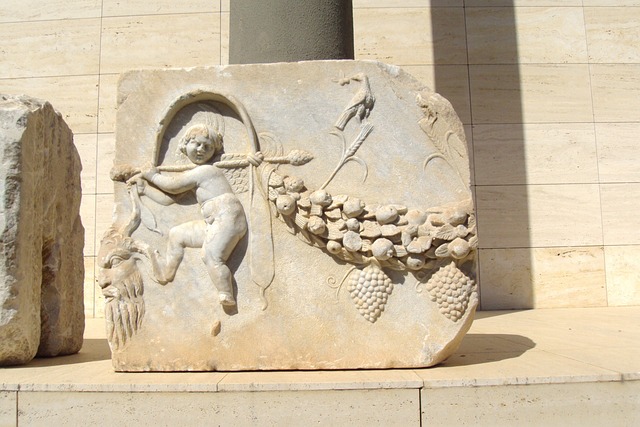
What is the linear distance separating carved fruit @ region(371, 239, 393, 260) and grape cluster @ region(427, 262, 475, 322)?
26 centimetres

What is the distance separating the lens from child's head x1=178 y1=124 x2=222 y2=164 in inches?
104

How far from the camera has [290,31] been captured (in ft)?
10.3

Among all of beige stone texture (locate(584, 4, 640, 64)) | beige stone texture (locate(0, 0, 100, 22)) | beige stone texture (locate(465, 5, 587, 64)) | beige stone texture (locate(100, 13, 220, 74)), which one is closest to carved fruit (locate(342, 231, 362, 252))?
beige stone texture (locate(100, 13, 220, 74))

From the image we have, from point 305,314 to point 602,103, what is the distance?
4.86 m

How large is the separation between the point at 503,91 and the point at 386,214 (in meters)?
4.03

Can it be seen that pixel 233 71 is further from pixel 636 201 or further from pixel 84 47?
pixel 636 201

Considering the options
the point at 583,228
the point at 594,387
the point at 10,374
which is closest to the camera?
the point at 594,387

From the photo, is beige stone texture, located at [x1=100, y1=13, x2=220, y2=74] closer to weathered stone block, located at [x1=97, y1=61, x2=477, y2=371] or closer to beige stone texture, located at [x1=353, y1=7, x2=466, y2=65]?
beige stone texture, located at [x1=353, y1=7, x2=466, y2=65]

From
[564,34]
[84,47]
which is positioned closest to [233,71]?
[84,47]

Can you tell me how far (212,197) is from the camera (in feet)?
8.69

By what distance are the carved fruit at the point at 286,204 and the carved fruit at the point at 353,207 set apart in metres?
0.24

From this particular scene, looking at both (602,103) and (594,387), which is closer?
(594,387)

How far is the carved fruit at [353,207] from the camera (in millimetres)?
2592

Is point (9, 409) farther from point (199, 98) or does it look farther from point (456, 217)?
point (456, 217)
